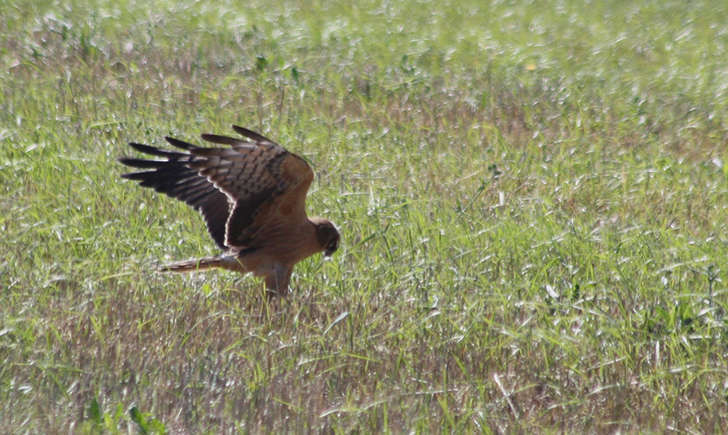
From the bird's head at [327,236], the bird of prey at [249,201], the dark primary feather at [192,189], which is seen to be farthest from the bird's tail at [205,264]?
the bird's head at [327,236]

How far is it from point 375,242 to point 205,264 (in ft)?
3.29

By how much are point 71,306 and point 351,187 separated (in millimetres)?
2441

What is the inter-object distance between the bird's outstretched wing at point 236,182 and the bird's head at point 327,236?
12 centimetres

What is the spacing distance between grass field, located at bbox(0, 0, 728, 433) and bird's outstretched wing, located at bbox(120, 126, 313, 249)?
11.8 inches

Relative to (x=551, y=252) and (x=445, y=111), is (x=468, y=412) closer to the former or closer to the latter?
(x=551, y=252)

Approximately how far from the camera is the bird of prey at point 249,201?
18.3ft

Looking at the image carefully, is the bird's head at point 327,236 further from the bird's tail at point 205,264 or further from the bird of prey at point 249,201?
the bird's tail at point 205,264

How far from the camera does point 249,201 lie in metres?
Answer: 5.82

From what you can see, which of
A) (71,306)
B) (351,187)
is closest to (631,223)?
(351,187)

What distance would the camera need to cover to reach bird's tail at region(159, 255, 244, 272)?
5785 millimetres

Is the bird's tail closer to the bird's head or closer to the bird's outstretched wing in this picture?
the bird's outstretched wing

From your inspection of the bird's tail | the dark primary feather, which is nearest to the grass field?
the bird's tail

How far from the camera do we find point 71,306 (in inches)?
209

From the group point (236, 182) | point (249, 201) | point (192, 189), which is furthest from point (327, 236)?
point (192, 189)
